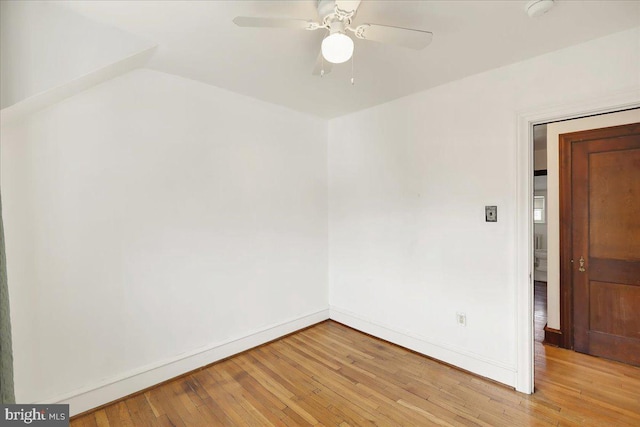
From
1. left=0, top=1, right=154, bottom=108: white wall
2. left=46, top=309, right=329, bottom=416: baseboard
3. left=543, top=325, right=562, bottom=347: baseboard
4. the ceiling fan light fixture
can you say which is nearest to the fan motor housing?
the ceiling fan light fixture

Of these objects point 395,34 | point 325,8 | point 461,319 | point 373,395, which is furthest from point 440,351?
point 325,8

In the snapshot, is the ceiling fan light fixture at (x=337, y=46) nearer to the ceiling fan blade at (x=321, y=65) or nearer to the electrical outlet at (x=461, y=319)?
the ceiling fan blade at (x=321, y=65)

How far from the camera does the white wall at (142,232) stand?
1.92 meters

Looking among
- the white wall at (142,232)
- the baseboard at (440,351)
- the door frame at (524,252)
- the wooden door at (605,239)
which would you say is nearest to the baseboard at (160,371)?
the white wall at (142,232)

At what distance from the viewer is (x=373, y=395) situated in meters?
2.26

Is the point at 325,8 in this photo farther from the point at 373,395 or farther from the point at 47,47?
the point at 373,395

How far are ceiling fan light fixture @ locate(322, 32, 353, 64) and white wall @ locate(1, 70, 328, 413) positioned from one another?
5.46ft

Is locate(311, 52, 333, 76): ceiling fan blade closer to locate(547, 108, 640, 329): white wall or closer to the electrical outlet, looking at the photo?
the electrical outlet

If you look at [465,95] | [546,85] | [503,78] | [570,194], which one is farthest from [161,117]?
[570,194]

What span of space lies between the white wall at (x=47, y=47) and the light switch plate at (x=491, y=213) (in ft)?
9.52

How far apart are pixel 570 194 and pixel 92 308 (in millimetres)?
4372

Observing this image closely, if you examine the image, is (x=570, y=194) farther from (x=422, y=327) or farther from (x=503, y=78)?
(x=422, y=327)

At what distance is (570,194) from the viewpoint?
9.72 ft

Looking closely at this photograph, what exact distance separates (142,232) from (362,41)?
220 centimetres
